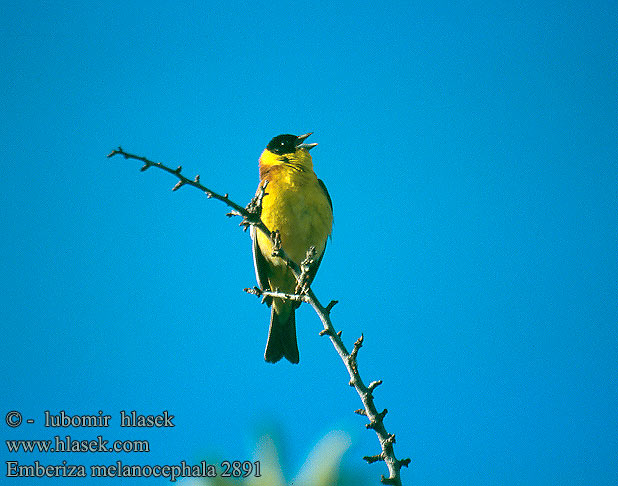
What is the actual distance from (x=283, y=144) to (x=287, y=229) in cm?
146

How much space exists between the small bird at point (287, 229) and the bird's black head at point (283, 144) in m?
0.38

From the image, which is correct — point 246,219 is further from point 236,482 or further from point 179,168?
point 236,482

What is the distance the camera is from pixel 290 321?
5820mm

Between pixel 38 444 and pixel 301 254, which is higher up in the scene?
pixel 301 254

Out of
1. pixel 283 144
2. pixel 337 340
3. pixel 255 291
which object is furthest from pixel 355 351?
pixel 283 144

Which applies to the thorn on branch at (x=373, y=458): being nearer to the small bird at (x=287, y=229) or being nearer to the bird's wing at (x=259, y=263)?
the small bird at (x=287, y=229)

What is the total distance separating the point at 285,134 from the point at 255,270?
1.73m

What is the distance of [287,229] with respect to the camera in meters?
5.54

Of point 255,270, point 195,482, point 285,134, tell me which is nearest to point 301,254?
point 255,270

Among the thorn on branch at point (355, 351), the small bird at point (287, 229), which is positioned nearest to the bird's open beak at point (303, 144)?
the small bird at point (287, 229)

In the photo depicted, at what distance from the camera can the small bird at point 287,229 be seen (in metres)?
5.54

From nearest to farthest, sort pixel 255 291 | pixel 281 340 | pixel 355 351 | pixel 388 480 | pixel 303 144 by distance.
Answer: pixel 388 480 → pixel 355 351 → pixel 255 291 → pixel 281 340 → pixel 303 144

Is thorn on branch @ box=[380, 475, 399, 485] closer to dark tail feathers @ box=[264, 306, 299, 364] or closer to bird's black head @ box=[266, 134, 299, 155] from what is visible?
dark tail feathers @ box=[264, 306, 299, 364]

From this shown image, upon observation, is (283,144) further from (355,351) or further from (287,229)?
(355,351)
